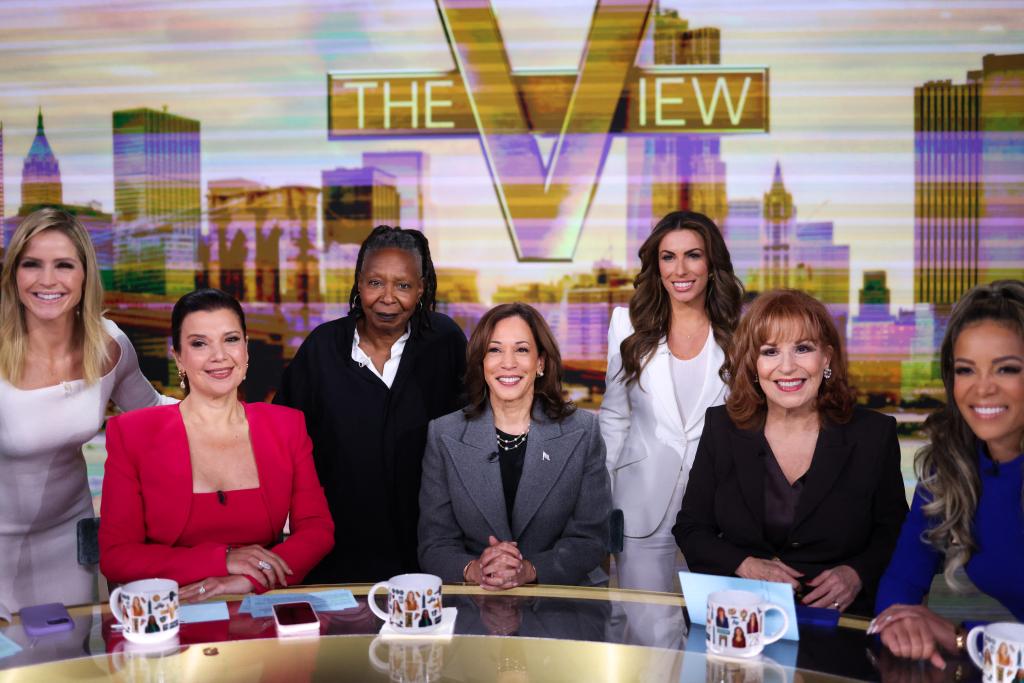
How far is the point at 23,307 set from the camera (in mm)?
2814

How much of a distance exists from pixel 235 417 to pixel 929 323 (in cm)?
341

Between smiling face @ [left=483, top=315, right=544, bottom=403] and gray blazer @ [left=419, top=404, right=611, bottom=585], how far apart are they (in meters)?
0.11

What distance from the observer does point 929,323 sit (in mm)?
4660

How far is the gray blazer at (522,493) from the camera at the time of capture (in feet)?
8.55

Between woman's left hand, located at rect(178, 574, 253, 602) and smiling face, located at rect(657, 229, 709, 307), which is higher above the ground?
smiling face, located at rect(657, 229, 709, 307)

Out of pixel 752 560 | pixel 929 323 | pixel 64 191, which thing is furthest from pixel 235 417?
pixel 929 323

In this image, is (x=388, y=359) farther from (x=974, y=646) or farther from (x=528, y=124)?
(x=528, y=124)

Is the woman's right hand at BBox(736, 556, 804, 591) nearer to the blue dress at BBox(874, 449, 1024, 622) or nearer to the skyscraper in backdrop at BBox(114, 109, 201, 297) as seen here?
the blue dress at BBox(874, 449, 1024, 622)

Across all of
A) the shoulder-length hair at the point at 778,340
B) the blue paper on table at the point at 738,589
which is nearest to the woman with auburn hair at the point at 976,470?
the shoulder-length hair at the point at 778,340

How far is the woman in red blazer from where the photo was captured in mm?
2314

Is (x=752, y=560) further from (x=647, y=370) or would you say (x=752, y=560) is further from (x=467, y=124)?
(x=467, y=124)

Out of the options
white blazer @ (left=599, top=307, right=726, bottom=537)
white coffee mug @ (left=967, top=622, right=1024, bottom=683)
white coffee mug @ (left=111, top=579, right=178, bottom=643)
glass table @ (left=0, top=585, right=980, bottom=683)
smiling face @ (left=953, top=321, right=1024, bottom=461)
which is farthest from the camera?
white blazer @ (left=599, top=307, right=726, bottom=537)

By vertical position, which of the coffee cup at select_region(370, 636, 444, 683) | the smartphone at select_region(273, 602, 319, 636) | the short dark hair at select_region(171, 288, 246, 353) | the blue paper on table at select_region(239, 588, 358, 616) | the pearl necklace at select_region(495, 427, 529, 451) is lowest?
the coffee cup at select_region(370, 636, 444, 683)

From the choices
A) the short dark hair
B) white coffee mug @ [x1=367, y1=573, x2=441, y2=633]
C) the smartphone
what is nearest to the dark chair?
the short dark hair
